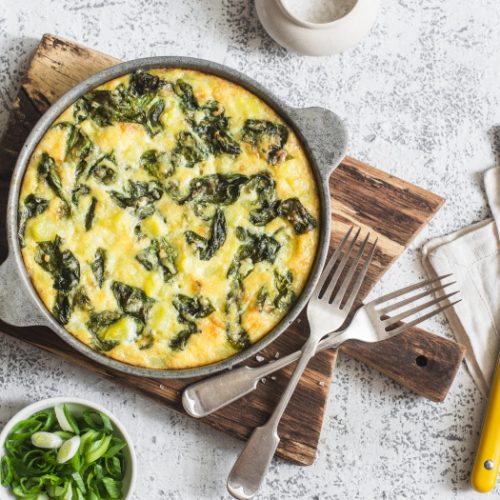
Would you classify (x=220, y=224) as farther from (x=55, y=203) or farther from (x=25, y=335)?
(x=25, y=335)

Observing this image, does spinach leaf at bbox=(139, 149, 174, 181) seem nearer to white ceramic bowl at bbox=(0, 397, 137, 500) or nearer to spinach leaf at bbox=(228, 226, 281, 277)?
spinach leaf at bbox=(228, 226, 281, 277)

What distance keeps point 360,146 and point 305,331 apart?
1.17m

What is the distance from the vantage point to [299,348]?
3926 millimetres

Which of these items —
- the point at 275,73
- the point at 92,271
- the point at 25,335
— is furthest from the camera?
the point at 275,73

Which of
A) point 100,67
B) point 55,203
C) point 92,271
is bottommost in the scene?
point 92,271

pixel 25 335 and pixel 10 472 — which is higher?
pixel 25 335

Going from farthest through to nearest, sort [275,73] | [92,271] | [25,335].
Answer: [275,73], [25,335], [92,271]

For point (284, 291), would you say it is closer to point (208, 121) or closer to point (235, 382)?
point (235, 382)

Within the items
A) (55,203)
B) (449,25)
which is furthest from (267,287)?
(449,25)

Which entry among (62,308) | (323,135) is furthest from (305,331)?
(62,308)

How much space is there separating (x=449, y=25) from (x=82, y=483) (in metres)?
3.34

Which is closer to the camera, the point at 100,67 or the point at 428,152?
the point at 100,67

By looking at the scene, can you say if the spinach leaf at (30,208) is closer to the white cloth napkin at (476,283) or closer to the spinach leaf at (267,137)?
the spinach leaf at (267,137)

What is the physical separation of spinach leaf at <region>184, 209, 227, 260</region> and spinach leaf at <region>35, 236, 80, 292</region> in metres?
0.56
